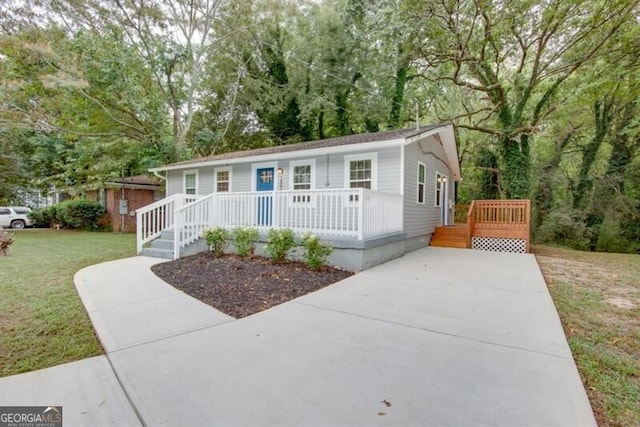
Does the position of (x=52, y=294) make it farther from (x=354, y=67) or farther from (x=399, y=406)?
(x=354, y=67)

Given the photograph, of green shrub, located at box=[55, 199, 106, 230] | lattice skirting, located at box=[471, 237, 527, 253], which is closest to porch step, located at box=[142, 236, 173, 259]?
lattice skirting, located at box=[471, 237, 527, 253]

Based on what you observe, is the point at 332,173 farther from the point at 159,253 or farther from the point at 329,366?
the point at 329,366

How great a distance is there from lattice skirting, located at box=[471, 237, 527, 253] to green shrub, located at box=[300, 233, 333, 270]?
21.6ft

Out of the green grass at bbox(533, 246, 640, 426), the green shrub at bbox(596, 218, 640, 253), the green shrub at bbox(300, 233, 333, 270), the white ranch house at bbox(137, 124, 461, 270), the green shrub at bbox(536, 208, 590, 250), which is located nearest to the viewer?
the green grass at bbox(533, 246, 640, 426)

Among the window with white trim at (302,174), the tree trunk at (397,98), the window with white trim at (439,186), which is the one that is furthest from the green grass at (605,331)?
the tree trunk at (397,98)

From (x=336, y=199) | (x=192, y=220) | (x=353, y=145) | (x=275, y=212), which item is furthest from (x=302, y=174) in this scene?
(x=192, y=220)

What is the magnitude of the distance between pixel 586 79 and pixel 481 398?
Result: 39.1ft

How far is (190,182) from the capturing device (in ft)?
41.5

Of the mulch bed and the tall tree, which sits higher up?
the tall tree

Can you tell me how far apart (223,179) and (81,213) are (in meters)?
9.62

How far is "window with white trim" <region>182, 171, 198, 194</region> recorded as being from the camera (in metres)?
12.4

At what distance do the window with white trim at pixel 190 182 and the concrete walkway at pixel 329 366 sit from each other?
27.2 feet

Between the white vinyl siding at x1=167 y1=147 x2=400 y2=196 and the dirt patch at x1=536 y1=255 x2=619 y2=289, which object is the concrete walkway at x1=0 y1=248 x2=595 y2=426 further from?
the white vinyl siding at x1=167 y1=147 x2=400 y2=196

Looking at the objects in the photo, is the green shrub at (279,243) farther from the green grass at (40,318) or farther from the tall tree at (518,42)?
the tall tree at (518,42)
